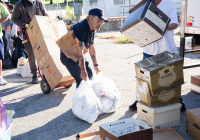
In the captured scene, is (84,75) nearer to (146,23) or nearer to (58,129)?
(58,129)

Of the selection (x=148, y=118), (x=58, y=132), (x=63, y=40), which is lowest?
(x=58, y=132)

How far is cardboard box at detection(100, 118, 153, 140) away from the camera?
99.0 inches

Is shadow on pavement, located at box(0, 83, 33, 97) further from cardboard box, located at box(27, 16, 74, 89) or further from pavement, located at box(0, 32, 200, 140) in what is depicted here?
cardboard box, located at box(27, 16, 74, 89)

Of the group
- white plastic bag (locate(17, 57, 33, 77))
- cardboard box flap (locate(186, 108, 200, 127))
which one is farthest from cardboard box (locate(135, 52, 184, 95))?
white plastic bag (locate(17, 57, 33, 77))

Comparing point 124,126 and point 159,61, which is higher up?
point 159,61

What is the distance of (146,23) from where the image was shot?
3.05 meters

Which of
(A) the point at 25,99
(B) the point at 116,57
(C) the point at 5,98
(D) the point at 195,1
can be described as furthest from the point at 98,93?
(B) the point at 116,57

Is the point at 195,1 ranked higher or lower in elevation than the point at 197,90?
higher

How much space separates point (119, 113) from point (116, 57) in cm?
428

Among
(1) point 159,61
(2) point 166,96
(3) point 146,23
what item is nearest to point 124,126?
(2) point 166,96

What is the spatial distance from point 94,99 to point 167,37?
4.53 feet

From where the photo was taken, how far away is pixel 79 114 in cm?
371

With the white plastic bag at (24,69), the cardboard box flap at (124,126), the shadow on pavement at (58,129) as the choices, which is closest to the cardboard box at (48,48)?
the shadow on pavement at (58,129)

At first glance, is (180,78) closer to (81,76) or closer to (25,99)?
(81,76)
